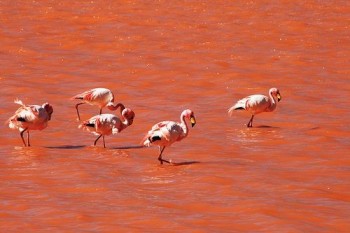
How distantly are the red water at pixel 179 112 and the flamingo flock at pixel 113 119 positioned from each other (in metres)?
0.25

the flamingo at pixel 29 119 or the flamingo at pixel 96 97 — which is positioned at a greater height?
the flamingo at pixel 96 97

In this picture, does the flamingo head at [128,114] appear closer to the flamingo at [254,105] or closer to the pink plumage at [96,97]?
the pink plumage at [96,97]

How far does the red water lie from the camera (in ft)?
37.0

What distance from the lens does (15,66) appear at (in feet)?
68.1

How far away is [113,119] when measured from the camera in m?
14.9

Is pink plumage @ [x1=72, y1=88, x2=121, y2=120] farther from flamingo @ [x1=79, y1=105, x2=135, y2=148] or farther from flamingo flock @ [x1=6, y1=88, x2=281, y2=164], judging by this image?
flamingo @ [x1=79, y1=105, x2=135, y2=148]

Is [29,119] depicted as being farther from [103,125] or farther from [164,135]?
[164,135]

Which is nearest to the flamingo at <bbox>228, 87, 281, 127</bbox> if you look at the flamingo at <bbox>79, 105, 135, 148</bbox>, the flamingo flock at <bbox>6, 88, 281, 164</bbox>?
the flamingo flock at <bbox>6, 88, 281, 164</bbox>

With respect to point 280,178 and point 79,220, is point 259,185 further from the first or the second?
point 79,220

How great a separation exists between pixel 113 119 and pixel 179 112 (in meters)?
2.60

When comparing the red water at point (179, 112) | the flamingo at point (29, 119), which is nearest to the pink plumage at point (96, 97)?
the red water at point (179, 112)

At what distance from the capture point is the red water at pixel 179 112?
37.0ft

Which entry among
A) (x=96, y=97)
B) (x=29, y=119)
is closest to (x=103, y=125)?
(x=29, y=119)

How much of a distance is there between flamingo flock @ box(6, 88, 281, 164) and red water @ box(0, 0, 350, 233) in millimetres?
255
